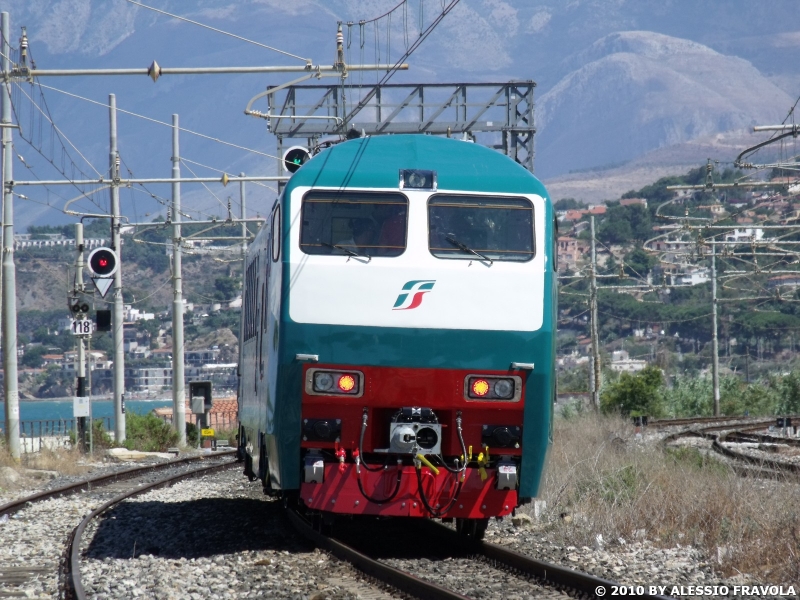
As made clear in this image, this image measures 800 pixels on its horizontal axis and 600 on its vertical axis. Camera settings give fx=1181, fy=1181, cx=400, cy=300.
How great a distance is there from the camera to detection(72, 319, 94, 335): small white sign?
27.1 meters

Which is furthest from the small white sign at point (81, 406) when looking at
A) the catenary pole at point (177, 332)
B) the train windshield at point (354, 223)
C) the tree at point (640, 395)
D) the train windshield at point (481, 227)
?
the tree at point (640, 395)

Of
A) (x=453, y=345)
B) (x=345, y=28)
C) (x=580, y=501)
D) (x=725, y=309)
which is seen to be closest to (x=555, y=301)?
(x=453, y=345)

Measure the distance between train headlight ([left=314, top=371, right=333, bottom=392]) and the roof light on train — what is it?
6.43 feet

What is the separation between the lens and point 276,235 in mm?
11578

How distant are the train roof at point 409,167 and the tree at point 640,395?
34.6 meters

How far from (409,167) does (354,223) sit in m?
0.81

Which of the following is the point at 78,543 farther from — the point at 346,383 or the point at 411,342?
the point at 411,342

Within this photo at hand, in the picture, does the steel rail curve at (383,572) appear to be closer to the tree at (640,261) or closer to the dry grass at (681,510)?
the dry grass at (681,510)

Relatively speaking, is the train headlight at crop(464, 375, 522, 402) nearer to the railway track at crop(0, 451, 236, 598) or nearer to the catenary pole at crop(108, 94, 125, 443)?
the railway track at crop(0, 451, 236, 598)

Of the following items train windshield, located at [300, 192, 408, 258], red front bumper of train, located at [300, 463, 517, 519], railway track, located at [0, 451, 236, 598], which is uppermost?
train windshield, located at [300, 192, 408, 258]

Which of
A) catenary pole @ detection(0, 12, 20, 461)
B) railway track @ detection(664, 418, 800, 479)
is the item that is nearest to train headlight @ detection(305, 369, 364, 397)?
railway track @ detection(664, 418, 800, 479)

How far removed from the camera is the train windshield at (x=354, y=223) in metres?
11.1

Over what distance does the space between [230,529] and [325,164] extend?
188 inches

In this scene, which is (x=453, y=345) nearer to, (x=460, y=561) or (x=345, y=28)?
(x=460, y=561)
